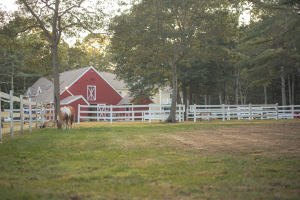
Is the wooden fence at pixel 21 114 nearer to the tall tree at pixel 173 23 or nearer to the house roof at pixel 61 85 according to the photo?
the tall tree at pixel 173 23

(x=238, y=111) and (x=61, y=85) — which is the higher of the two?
(x=61, y=85)

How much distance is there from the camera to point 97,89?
3947 centimetres

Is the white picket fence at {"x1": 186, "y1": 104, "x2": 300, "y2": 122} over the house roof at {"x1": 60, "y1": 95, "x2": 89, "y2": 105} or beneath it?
beneath

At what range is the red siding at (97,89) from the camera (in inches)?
1486

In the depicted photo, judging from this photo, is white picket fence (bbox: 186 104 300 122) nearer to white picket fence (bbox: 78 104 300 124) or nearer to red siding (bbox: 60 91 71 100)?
white picket fence (bbox: 78 104 300 124)

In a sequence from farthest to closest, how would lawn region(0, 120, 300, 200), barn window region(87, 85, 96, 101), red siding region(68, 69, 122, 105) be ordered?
barn window region(87, 85, 96, 101) → red siding region(68, 69, 122, 105) → lawn region(0, 120, 300, 200)

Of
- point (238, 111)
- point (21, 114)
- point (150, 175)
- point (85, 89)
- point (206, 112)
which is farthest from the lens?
point (85, 89)

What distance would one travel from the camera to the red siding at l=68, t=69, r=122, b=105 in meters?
37.8

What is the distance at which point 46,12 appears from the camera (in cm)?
1755

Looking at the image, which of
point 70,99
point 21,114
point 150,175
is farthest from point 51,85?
point 150,175

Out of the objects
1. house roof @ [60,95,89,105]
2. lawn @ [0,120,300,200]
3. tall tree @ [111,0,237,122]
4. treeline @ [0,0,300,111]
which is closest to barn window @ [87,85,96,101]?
house roof @ [60,95,89,105]

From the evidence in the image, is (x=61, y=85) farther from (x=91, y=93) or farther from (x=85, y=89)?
(x=91, y=93)

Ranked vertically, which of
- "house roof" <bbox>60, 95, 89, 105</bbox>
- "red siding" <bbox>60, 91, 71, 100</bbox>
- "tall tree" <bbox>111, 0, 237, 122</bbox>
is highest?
"tall tree" <bbox>111, 0, 237, 122</bbox>

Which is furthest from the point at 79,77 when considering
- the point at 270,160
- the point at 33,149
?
the point at 270,160
